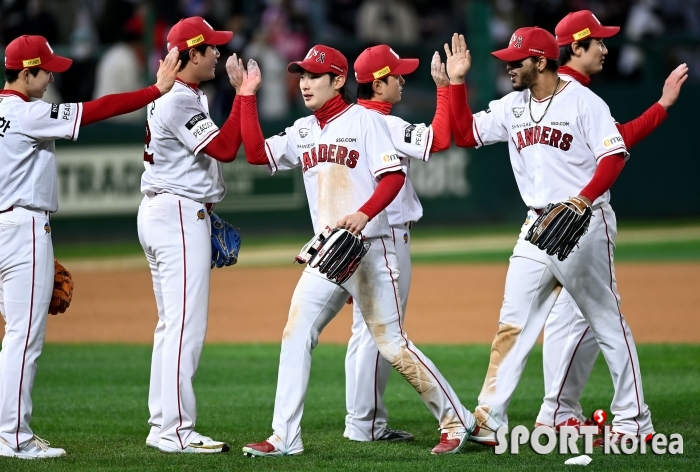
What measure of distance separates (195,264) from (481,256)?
10.6 meters

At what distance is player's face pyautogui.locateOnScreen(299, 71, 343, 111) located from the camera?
5.75m

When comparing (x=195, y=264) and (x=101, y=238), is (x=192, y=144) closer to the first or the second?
(x=195, y=264)

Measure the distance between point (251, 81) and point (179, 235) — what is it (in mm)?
925

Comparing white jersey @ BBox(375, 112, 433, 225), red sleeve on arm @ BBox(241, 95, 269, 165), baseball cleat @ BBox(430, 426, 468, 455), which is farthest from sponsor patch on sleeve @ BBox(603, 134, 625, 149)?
red sleeve on arm @ BBox(241, 95, 269, 165)

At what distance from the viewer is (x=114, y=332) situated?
36.5 feet

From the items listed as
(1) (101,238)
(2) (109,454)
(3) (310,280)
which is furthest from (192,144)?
(1) (101,238)

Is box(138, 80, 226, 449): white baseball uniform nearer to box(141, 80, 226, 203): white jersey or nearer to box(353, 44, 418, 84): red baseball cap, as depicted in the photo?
box(141, 80, 226, 203): white jersey

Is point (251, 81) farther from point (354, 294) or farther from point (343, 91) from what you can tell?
point (354, 294)

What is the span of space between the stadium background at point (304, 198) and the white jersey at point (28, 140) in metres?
3.71

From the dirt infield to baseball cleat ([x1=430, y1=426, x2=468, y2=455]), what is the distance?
4696 millimetres

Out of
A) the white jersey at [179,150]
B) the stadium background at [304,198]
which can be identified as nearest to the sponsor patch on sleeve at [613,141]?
the white jersey at [179,150]

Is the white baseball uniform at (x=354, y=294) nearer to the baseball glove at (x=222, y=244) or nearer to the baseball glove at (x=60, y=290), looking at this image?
the baseball glove at (x=222, y=244)

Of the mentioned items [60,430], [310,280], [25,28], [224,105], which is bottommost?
[60,430]

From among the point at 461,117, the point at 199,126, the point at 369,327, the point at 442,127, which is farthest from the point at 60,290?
the point at 461,117
